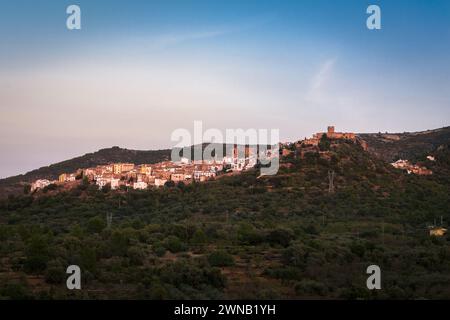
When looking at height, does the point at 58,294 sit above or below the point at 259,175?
below

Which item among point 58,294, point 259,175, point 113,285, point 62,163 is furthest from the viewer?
point 62,163

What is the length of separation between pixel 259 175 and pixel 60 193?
48.1 feet

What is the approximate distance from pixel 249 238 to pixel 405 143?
2399 inches

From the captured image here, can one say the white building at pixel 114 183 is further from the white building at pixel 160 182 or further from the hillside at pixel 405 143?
the hillside at pixel 405 143

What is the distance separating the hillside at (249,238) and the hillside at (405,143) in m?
25.0

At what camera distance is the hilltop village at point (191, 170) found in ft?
164

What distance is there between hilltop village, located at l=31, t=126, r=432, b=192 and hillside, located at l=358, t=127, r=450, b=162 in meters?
16.4

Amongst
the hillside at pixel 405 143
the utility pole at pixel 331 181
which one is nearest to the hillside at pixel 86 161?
the hillside at pixel 405 143

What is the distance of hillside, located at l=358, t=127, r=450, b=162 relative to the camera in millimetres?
73062

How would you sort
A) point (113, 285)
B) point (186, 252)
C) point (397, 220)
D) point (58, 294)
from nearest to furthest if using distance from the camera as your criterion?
point (58, 294)
point (113, 285)
point (186, 252)
point (397, 220)

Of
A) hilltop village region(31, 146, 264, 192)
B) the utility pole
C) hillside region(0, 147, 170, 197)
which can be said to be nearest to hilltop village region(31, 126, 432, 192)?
hilltop village region(31, 146, 264, 192)
